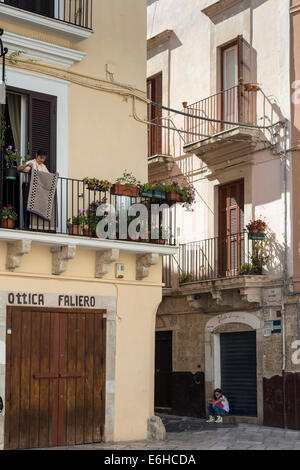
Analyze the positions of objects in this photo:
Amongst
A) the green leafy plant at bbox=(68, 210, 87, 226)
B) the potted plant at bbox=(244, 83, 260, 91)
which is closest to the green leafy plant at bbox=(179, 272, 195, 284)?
the potted plant at bbox=(244, 83, 260, 91)

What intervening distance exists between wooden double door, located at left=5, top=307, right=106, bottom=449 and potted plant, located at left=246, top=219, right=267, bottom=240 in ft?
17.0

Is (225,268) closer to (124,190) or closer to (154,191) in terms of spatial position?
(154,191)

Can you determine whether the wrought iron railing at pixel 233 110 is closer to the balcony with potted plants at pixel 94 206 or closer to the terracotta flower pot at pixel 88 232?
the balcony with potted plants at pixel 94 206

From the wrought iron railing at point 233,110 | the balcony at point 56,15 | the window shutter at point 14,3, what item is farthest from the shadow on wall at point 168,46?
the window shutter at point 14,3

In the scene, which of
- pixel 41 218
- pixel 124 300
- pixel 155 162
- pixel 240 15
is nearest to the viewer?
pixel 41 218

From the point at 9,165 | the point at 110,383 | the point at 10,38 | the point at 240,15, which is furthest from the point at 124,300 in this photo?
the point at 240,15

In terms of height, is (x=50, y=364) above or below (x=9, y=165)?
below

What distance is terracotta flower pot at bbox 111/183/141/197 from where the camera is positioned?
15.3 meters

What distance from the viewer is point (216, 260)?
21000 millimetres

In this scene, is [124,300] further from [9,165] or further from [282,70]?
[282,70]

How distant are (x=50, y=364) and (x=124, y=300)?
1.95 meters

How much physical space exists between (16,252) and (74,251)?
1019 millimetres

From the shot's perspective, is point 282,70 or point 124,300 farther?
point 282,70

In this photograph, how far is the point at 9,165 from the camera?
48.2 feet
